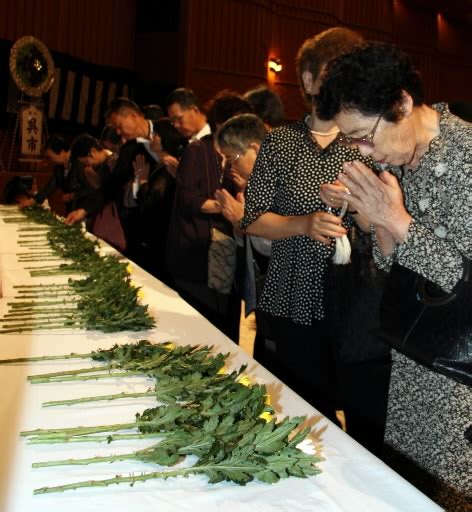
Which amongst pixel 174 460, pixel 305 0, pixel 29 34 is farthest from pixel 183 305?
pixel 305 0

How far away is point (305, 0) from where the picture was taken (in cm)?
1089

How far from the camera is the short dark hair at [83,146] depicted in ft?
18.3

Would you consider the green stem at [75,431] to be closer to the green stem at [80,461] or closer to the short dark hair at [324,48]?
the green stem at [80,461]

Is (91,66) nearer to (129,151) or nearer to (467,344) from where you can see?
(129,151)

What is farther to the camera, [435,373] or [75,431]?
[435,373]

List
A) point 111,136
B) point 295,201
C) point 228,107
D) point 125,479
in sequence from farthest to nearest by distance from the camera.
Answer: point 111,136, point 228,107, point 295,201, point 125,479

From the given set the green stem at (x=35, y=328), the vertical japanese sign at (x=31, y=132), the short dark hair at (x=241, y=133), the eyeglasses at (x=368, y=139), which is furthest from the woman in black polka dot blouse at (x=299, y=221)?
the vertical japanese sign at (x=31, y=132)

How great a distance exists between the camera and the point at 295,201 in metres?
2.17

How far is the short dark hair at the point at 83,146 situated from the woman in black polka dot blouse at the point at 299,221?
11.7ft

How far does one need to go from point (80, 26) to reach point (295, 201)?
829 cm

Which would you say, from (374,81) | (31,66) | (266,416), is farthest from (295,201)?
(31,66)

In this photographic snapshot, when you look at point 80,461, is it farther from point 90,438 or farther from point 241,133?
point 241,133

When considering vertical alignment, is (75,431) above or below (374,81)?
below

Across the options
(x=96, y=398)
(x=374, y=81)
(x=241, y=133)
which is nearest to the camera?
(x=96, y=398)
